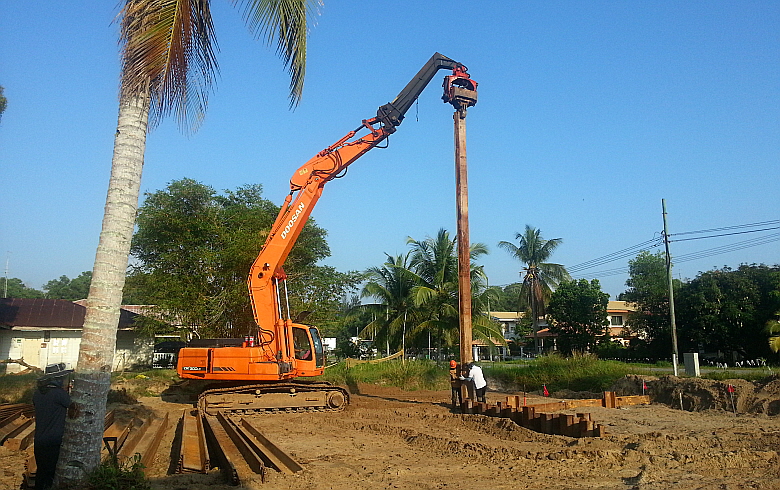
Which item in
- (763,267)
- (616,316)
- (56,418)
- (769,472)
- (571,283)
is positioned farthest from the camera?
(616,316)

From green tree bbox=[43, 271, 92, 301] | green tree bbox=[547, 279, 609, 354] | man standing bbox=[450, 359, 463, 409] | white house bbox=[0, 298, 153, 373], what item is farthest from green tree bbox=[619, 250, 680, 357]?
green tree bbox=[43, 271, 92, 301]

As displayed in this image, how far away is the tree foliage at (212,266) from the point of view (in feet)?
80.9

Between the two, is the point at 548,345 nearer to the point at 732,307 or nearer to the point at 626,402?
the point at 732,307

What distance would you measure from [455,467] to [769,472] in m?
3.77

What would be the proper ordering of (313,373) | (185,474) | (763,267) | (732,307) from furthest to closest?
1. (763,267)
2. (732,307)
3. (313,373)
4. (185,474)

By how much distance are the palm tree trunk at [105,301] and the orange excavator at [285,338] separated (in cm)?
924

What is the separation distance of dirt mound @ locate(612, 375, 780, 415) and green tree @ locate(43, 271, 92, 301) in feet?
257

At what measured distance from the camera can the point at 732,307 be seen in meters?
32.2

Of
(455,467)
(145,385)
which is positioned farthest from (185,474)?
(145,385)

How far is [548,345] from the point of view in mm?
44375

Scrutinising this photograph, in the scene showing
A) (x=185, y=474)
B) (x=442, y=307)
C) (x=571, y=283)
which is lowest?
(x=185, y=474)

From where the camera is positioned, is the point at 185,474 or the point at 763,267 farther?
the point at 763,267

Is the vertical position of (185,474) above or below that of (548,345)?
below

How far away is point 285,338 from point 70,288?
80.8 m
